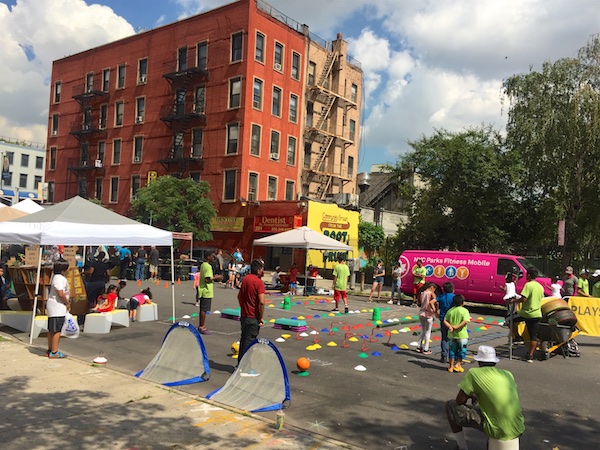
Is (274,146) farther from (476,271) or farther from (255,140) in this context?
(476,271)

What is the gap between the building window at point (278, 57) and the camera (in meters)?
38.4

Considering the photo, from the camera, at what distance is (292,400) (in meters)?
7.37

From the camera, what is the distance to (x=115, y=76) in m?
45.4

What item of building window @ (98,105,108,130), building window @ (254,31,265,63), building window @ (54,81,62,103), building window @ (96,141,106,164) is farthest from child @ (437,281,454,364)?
building window @ (54,81,62,103)

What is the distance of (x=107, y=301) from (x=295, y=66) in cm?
3087

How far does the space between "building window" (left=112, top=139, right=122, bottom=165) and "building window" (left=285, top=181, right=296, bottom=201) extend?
15343 millimetres

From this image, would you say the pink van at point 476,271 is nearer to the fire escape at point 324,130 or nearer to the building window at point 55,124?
the fire escape at point 324,130

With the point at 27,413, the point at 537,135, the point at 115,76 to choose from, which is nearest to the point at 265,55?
the point at 115,76

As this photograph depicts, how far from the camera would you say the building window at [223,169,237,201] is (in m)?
37.0

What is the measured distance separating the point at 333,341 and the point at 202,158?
29.1 m

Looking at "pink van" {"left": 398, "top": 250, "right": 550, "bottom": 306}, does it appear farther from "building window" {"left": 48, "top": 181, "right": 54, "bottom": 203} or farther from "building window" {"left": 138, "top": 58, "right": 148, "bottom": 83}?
"building window" {"left": 48, "top": 181, "right": 54, "bottom": 203}

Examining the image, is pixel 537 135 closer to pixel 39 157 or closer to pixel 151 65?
pixel 151 65

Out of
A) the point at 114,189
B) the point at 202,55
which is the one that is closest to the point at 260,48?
the point at 202,55

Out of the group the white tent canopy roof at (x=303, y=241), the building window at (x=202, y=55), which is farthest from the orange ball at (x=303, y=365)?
the building window at (x=202, y=55)
